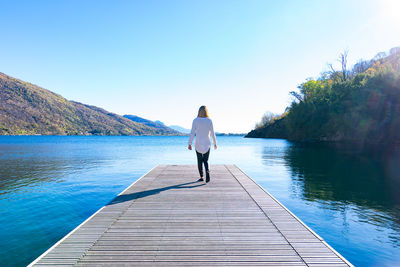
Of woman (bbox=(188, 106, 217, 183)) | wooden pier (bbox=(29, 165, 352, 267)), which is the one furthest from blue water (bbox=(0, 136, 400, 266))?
woman (bbox=(188, 106, 217, 183))

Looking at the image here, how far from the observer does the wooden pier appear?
2.96 m

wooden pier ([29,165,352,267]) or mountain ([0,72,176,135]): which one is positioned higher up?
mountain ([0,72,176,135])

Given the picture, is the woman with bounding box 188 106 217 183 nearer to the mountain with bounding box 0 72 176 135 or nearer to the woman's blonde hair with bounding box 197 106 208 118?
the woman's blonde hair with bounding box 197 106 208 118

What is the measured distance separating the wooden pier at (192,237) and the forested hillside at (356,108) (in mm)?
46936

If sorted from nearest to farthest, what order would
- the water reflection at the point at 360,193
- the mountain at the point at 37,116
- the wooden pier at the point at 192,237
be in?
the wooden pier at the point at 192,237 < the water reflection at the point at 360,193 < the mountain at the point at 37,116

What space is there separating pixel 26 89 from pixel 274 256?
201 metres

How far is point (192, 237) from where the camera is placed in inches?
142

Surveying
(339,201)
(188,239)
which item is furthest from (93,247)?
(339,201)

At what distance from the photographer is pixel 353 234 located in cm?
618

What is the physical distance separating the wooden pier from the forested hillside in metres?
46.9

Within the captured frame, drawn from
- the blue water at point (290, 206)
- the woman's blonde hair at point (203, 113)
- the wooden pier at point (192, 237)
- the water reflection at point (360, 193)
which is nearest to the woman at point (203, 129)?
the woman's blonde hair at point (203, 113)

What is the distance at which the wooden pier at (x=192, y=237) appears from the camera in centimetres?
296

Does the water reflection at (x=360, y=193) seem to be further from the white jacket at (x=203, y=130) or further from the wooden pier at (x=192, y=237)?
the white jacket at (x=203, y=130)

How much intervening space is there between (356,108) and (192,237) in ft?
168
